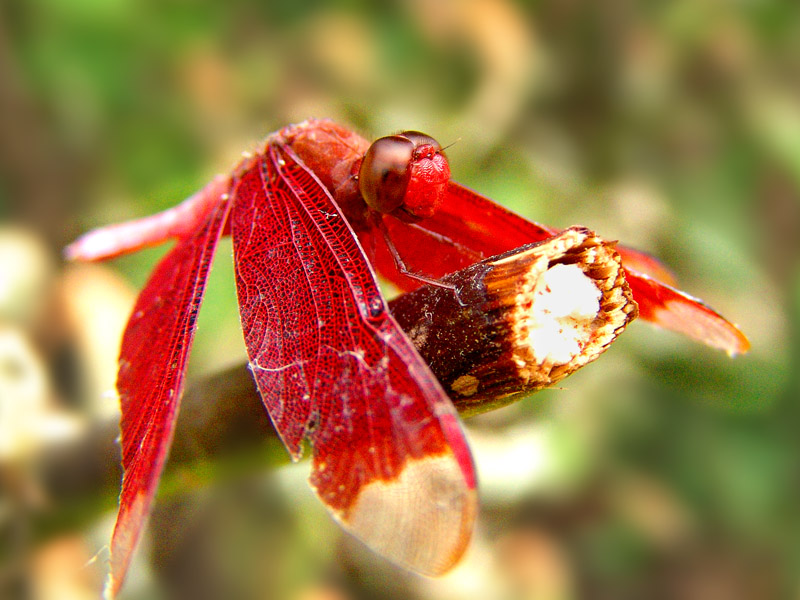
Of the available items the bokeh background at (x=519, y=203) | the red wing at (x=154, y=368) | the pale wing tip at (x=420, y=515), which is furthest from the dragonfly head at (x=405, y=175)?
the bokeh background at (x=519, y=203)

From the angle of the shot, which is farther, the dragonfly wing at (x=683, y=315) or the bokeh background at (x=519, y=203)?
the bokeh background at (x=519, y=203)

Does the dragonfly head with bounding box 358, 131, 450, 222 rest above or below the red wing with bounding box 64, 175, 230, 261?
below

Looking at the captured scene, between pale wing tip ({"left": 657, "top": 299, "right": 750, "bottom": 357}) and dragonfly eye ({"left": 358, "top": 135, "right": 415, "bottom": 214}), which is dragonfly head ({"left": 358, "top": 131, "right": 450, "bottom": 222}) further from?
pale wing tip ({"left": 657, "top": 299, "right": 750, "bottom": 357})

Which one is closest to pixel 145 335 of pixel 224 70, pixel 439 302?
pixel 439 302

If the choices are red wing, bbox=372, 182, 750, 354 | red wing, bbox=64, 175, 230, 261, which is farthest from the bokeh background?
red wing, bbox=372, 182, 750, 354

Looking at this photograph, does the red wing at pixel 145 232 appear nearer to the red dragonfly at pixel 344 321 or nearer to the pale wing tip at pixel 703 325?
the red dragonfly at pixel 344 321

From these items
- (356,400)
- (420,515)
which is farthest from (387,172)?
(420,515)
